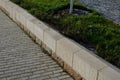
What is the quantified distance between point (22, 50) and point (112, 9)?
2.48 m

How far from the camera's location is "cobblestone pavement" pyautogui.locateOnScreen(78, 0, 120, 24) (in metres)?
5.93

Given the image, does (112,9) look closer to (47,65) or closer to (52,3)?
(52,3)

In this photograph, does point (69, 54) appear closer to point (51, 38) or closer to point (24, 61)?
point (51, 38)

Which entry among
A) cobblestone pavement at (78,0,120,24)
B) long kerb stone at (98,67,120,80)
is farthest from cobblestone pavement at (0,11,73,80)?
cobblestone pavement at (78,0,120,24)

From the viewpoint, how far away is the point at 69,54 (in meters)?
4.21

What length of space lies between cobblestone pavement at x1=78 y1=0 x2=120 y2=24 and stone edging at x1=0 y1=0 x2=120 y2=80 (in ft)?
4.93

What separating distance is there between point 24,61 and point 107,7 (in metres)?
2.82

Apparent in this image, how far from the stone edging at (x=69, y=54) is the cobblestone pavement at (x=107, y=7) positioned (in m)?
1.50

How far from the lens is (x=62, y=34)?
496 centimetres

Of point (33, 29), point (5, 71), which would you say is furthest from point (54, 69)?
point (33, 29)

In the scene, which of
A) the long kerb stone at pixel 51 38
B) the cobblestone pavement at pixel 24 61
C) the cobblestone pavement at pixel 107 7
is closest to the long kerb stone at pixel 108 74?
the cobblestone pavement at pixel 24 61

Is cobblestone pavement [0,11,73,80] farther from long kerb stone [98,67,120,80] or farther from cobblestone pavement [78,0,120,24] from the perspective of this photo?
cobblestone pavement [78,0,120,24]

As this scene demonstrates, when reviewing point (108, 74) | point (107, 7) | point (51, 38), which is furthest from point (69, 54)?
point (107, 7)

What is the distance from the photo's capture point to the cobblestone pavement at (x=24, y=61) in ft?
13.9
